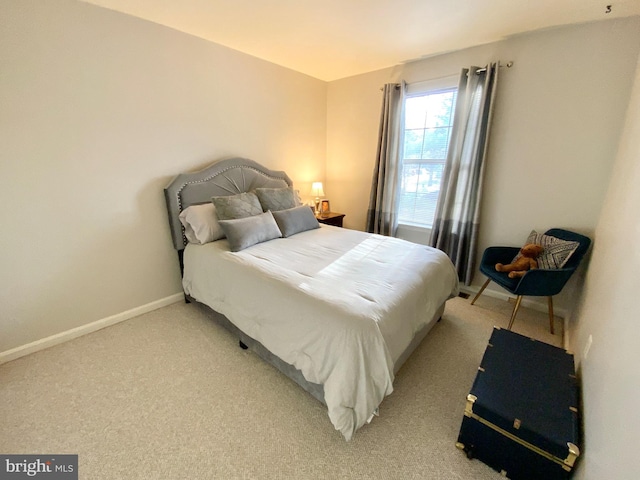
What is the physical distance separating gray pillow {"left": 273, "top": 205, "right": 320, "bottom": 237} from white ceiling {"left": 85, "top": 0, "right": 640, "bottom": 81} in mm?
1643

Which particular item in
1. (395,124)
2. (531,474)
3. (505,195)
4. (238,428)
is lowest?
(238,428)

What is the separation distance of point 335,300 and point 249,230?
125 centimetres

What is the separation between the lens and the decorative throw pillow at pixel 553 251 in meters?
2.15

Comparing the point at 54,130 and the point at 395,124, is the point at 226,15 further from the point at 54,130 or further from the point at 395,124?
the point at 395,124

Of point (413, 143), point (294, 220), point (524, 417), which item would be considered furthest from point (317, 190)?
point (524, 417)

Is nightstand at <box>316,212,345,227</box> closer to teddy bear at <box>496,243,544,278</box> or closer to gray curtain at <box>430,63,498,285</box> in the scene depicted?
gray curtain at <box>430,63,498,285</box>

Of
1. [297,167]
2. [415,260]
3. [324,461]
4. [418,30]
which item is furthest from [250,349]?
[418,30]

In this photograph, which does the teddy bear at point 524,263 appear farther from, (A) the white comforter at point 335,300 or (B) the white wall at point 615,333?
(A) the white comforter at point 335,300

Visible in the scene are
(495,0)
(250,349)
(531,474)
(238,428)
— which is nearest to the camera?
(531,474)

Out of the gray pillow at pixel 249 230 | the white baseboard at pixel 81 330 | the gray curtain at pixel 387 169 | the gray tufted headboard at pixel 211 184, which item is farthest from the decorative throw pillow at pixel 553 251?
the white baseboard at pixel 81 330

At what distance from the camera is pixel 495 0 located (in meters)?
1.85

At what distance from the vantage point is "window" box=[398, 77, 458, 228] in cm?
298

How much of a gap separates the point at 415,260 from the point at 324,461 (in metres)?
1.41

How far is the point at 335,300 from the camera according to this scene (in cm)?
148
